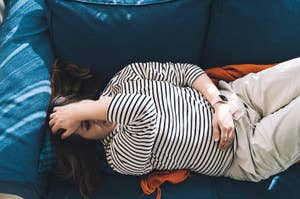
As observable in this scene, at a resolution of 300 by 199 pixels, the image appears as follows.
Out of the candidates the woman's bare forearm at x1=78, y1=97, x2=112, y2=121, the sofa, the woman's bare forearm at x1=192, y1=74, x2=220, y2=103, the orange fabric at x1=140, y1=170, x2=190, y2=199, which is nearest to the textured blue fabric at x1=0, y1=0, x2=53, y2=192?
the sofa

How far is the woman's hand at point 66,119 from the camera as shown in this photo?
1074 mm

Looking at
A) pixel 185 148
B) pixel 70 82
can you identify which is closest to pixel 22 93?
pixel 70 82

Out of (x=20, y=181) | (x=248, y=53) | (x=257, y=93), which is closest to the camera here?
(x=20, y=181)

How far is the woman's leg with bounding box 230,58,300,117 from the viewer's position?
1.25m

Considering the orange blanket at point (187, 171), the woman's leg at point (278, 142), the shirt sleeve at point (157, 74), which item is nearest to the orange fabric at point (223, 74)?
the orange blanket at point (187, 171)

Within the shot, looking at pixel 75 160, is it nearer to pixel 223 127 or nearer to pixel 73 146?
pixel 73 146

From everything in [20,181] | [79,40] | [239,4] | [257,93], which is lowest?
[20,181]

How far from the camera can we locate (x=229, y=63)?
1.47 meters

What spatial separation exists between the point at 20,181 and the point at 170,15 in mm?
720

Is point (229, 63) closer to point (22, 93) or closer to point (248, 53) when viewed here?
point (248, 53)

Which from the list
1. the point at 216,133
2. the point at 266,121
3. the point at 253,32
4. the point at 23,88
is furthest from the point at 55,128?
the point at 253,32

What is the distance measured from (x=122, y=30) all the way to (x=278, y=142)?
0.63 meters

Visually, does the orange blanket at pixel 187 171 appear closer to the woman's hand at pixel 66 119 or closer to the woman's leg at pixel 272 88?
the woman's leg at pixel 272 88

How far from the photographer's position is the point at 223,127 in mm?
1173
